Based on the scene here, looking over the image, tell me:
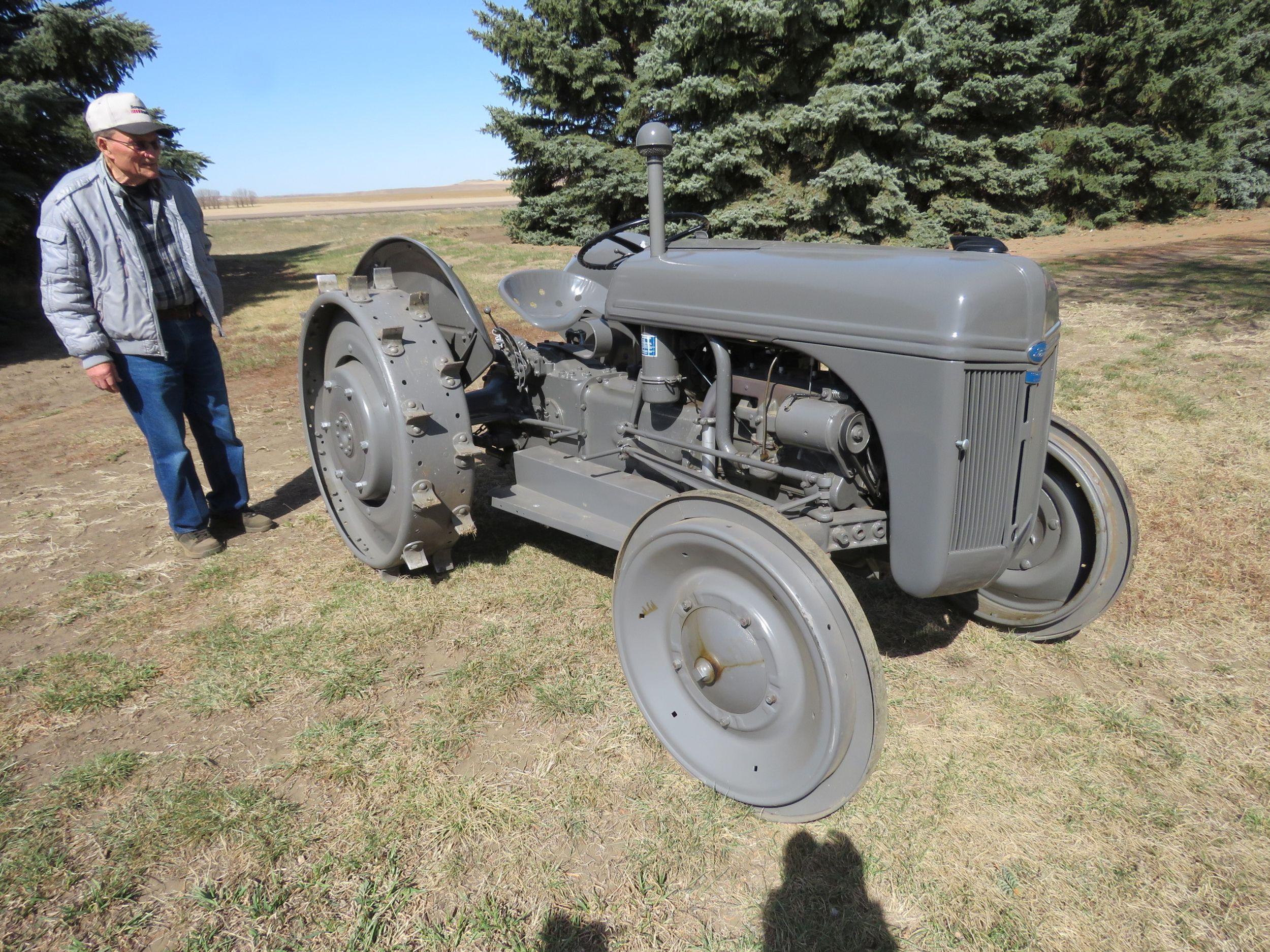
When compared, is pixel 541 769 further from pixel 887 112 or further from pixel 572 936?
pixel 887 112

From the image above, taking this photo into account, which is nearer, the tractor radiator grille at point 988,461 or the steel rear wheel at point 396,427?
the tractor radiator grille at point 988,461

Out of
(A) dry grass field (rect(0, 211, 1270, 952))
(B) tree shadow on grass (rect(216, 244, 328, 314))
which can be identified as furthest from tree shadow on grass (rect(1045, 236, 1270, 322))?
(B) tree shadow on grass (rect(216, 244, 328, 314))

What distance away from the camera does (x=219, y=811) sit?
224 centimetres

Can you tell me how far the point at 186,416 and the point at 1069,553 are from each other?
4.11 m

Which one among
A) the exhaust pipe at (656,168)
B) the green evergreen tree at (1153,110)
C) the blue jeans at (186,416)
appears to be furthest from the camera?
the green evergreen tree at (1153,110)

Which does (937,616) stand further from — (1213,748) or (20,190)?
(20,190)

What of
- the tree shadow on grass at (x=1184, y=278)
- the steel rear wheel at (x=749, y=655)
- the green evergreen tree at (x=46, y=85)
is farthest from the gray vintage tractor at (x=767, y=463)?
the green evergreen tree at (x=46, y=85)

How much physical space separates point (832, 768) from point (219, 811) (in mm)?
1735

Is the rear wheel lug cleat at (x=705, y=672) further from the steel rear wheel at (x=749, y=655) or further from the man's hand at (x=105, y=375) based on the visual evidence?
the man's hand at (x=105, y=375)

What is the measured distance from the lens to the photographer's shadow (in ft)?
6.03

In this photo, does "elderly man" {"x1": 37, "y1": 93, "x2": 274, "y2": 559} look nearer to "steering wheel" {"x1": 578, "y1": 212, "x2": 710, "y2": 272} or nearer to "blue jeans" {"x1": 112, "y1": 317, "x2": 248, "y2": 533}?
"blue jeans" {"x1": 112, "y1": 317, "x2": 248, "y2": 533}

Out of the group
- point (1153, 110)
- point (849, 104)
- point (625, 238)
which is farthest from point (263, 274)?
point (1153, 110)

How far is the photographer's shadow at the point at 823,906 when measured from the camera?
1.84 m

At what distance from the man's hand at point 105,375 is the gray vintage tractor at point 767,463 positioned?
0.85m
